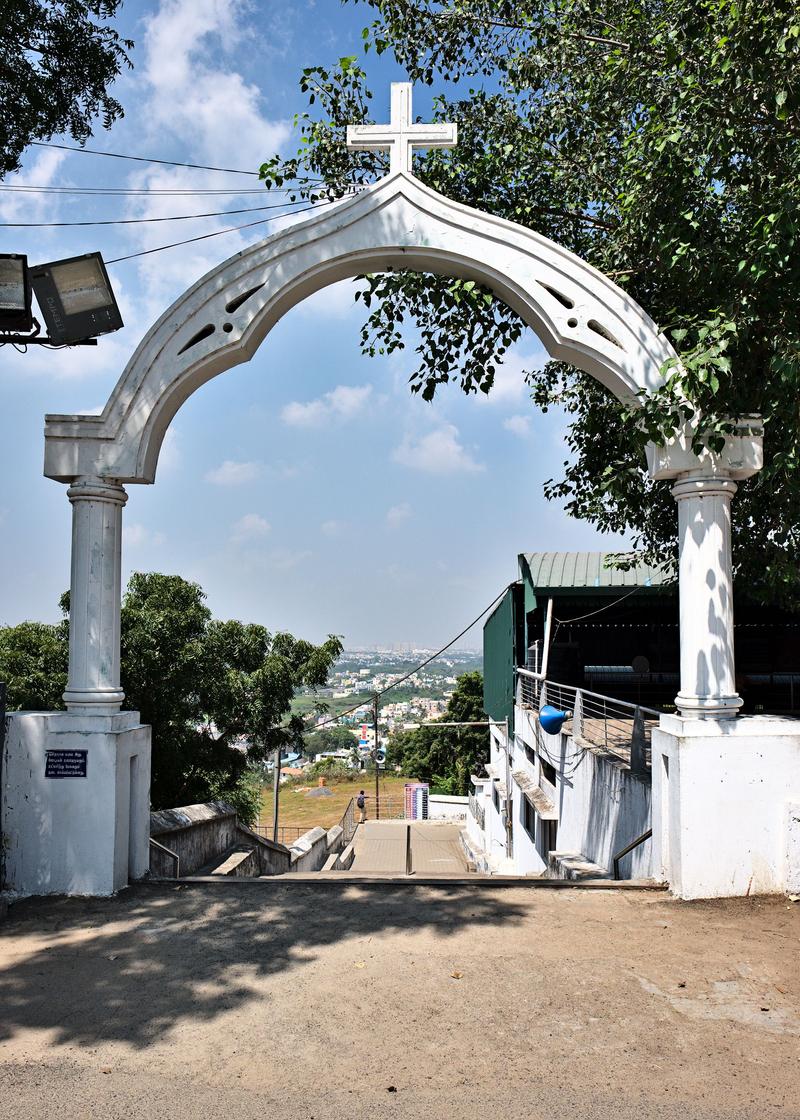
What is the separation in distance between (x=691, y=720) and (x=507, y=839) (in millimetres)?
15364

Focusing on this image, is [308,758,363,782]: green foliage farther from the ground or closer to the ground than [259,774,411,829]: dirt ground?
closer to the ground

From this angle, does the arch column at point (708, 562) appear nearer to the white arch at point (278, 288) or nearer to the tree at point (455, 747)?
the white arch at point (278, 288)

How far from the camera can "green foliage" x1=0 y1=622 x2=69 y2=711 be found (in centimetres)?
1445

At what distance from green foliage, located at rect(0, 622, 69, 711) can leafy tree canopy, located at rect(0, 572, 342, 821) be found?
0.02 m

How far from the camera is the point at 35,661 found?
48.9ft

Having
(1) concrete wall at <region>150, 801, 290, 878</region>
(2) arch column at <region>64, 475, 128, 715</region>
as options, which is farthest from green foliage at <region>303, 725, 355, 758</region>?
(2) arch column at <region>64, 475, 128, 715</region>

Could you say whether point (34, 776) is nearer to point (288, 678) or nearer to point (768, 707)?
point (288, 678)

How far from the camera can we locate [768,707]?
17906 millimetres

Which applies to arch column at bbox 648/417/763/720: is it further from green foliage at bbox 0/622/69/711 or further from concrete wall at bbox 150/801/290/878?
green foliage at bbox 0/622/69/711

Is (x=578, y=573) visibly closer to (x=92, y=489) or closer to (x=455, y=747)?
(x=92, y=489)

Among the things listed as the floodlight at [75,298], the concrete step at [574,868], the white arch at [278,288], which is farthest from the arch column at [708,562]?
the floodlight at [75,298]

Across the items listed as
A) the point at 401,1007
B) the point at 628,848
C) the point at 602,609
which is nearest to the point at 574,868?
the point at 628,848

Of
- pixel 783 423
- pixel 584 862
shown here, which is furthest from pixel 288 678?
pixel 783 423

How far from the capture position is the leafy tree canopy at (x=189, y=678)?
581 inches
